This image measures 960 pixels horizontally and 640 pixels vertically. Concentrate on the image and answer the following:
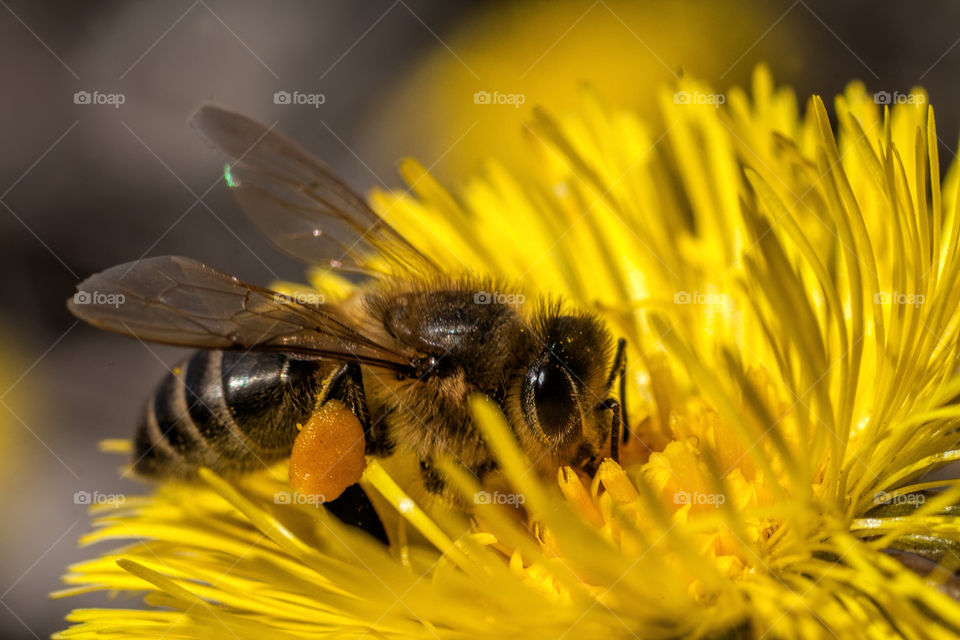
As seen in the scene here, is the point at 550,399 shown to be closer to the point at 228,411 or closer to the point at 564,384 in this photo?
the point at 564,384

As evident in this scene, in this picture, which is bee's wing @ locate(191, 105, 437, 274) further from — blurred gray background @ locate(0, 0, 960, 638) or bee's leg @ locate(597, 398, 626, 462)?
blurred gray background @ locate(0, 0, 960, 638)

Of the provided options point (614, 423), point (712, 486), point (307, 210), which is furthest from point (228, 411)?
point (712, 486)

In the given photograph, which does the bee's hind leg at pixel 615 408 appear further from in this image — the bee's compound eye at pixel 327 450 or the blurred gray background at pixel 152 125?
the blurred gray background at pixel 152 125

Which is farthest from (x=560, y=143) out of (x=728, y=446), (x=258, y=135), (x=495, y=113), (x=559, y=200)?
(x=495, y=113)

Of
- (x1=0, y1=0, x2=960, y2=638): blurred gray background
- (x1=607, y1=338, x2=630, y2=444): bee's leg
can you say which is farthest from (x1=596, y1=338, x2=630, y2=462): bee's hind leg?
(x1=0, y1=0, x2=960, y2=638): blurred gray background

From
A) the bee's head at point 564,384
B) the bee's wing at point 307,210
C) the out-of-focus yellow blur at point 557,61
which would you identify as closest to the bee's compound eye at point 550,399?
the bee's head at point 564,384

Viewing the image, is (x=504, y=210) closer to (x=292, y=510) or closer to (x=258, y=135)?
(x=258, y=135)
